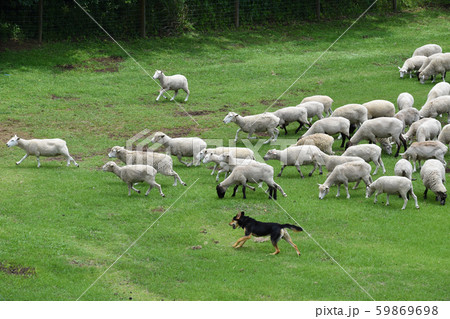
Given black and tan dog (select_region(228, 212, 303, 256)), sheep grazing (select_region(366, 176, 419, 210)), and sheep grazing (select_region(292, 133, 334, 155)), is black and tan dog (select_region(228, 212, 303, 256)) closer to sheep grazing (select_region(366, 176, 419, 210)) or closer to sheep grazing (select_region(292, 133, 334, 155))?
sheep grazing (select_region(366, 176, 419, 210))

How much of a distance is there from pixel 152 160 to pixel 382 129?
26.8 feet

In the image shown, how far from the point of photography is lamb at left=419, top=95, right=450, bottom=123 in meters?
24.3

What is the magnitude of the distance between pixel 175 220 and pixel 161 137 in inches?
215

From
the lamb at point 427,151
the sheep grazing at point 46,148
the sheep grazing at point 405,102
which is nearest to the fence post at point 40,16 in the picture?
the sheep grazing at point 46,148

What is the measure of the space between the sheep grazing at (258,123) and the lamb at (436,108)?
5.64 m

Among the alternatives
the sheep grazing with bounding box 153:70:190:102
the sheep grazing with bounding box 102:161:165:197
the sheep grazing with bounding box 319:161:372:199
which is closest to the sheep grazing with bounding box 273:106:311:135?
the sheep grazing with bounding box 319:161:372:199

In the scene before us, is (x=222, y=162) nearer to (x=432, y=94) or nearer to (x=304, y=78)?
(x=432, y=94)

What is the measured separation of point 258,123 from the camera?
23984 mm

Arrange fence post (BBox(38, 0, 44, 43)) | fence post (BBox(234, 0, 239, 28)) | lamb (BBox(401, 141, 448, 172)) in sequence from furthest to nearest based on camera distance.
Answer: fence post (BBox(234, 0, 239, 28)) < fence post (BBox(38, 0, 44, 43)) < lamb (BBox(401, 141, 448, 172))

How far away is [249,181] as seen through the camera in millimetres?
19000

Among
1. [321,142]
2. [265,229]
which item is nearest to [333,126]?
[321,142]

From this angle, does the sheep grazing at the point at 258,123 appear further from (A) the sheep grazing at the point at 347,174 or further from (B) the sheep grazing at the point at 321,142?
→ (A) the sheep grazing at the point at 347,174

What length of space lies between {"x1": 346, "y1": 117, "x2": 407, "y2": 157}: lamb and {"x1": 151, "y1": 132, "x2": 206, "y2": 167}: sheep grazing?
211 inches

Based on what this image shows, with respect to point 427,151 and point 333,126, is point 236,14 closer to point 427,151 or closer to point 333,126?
point 333,126
